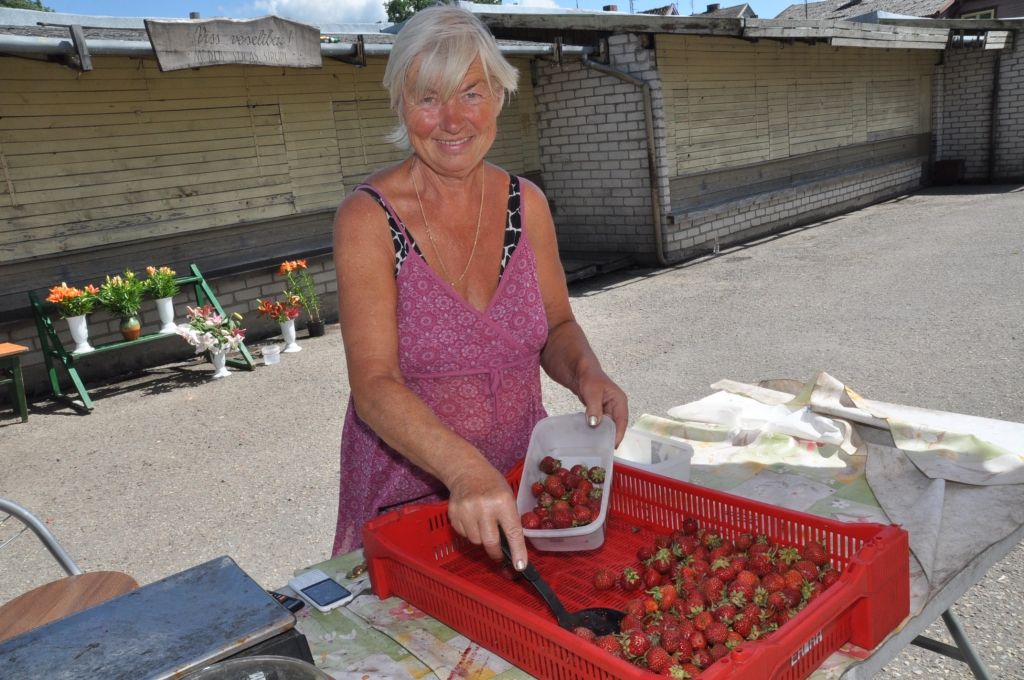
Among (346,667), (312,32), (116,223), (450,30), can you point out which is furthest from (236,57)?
(346,667)

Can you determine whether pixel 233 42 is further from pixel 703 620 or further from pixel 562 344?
pixel 703 620

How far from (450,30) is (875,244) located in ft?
38.2

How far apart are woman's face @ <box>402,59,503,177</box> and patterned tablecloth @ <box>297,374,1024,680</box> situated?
1019 mm

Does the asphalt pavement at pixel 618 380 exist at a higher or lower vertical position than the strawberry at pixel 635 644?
lower

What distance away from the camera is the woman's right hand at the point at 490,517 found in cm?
154

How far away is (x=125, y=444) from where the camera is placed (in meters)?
6.32

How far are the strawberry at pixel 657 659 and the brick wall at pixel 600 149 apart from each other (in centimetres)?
1028

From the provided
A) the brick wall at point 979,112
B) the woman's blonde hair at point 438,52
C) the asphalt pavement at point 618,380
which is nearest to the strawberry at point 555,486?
the woman's blonde hair at point 438,52

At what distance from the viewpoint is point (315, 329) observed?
9273 mm

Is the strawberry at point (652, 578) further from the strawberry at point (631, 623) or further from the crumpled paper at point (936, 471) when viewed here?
the crumpled paper at point (936, 471)

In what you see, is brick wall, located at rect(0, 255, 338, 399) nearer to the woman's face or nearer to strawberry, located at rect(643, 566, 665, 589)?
the woman's face

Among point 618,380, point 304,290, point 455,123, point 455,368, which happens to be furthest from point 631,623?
point 304,290

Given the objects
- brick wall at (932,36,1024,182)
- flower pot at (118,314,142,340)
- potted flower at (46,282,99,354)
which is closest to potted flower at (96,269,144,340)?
flower pot at (118,314,142,340)

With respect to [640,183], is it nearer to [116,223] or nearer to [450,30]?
[116,223]
